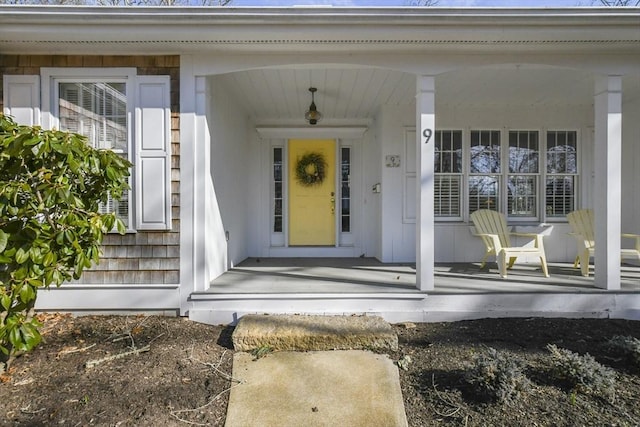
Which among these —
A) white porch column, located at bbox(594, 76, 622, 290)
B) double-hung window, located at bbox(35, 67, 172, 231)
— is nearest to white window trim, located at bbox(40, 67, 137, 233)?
double-hung window, located at bbox(35, 67, 172, 231)

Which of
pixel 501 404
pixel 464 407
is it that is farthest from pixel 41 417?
pixel 501 404

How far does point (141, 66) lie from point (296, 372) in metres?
2.98

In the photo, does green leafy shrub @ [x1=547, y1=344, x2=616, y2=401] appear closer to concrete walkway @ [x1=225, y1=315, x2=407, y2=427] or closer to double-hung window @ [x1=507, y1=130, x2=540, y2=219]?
concrete walkway @ [x1=225, y1=315, x2=407, y2=427]

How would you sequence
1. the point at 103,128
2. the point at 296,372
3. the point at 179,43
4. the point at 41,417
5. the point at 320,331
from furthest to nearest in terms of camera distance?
the point at 103,128 → the point at 179,43 → the point at 320,331 → the point at 296,372 → the point at 41,417

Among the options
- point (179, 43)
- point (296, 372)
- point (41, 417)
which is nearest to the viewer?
point (41, 417)

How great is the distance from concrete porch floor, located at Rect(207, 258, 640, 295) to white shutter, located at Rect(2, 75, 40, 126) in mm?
2257

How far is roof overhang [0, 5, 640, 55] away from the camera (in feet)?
10.2

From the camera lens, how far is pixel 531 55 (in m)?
3.51

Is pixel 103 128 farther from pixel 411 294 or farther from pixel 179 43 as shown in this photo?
pixel 411 294

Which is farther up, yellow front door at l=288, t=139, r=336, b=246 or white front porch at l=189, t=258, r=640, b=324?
yellow front door at l=288, t=139, r=336, b=246

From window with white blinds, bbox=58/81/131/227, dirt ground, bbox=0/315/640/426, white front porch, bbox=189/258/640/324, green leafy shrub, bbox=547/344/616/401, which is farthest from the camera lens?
window with white blinds, bbox=58/81/131/227

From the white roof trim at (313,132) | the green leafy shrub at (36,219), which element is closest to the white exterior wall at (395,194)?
the white roof trim at (313,132)

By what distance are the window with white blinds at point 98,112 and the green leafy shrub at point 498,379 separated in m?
3.12

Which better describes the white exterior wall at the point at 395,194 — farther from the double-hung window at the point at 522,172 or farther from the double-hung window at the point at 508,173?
the double-hung window at the point at 522,172
